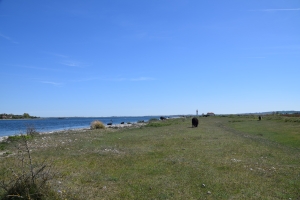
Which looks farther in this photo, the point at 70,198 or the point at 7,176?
the point at 7,176

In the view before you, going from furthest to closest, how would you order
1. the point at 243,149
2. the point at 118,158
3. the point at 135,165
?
the point at 243,149 → the point at 118,158 → the point at 135,165

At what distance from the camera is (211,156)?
15.7 m

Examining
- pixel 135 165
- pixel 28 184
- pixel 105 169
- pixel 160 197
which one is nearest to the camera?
pixel 28 184

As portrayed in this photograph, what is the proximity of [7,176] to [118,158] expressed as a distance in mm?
6258

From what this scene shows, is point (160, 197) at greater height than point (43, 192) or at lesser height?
lesser

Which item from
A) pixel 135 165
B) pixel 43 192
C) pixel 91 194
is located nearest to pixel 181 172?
pixel 135 165

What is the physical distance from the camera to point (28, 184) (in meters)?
7.57

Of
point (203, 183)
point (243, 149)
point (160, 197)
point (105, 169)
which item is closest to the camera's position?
point (160, 197)

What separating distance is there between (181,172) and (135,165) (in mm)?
2785

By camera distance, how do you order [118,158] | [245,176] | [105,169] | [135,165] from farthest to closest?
1. [118,158]
2. [135,165]
3. [105,169]
4. [245,176]

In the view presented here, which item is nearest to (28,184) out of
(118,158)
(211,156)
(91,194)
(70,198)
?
(70,198)

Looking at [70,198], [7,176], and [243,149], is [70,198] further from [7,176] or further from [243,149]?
[243,149]

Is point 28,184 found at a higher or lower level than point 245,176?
higher

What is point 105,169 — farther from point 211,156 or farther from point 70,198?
point 211,156
